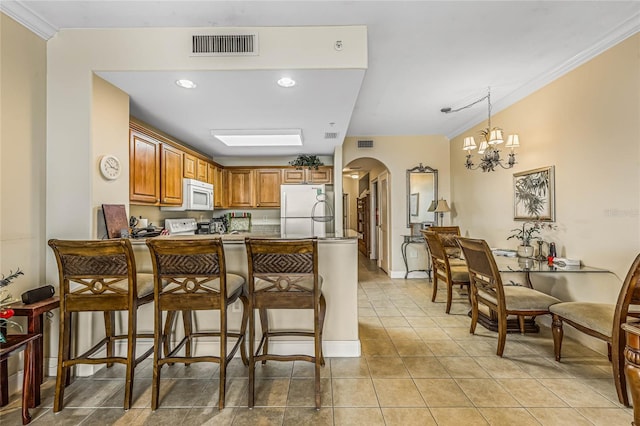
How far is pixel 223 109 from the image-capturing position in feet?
10.1

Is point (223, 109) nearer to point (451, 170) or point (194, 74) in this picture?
point (194, 74)

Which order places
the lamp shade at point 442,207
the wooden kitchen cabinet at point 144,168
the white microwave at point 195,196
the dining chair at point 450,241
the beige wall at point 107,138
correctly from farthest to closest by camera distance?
the lamp shade at point 442,207, the dining chair at point 450,241, the white microwave at point 195,196, the wooden kitchen cabinet at point 144,168, the beige wall at point 107,138

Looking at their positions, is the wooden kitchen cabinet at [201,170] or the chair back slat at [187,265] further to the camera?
the wooden kitchen cabinet at [201,170]

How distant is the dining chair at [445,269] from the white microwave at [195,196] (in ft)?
10.9

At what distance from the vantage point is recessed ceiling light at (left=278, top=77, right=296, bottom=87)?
2426 mm

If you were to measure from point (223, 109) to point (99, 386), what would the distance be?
263 centimetres

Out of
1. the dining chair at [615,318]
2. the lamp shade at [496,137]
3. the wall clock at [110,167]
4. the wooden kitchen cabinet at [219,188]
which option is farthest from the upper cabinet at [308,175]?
the dining chair at [615,318]

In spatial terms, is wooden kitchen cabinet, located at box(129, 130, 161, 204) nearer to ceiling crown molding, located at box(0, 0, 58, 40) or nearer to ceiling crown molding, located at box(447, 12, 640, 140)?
ceiling crown molding, located at box(0, 0, 58, 40)

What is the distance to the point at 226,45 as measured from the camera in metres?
2.24

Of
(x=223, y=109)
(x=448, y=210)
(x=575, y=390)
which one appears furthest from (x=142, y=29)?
(x=448, y=210)

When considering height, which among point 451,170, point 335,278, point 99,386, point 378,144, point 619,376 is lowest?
point 99,386

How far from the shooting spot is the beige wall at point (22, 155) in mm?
2006

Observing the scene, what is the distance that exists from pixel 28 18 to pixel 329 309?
3.19m

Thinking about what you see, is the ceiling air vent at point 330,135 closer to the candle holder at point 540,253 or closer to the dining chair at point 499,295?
the dining chair at point 499,295
